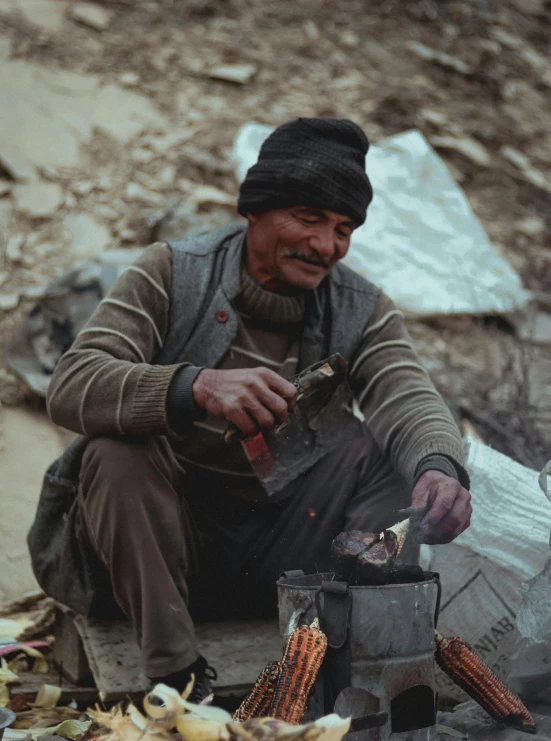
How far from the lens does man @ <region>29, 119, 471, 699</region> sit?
2.40m

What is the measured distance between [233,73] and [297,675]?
5.61 metres

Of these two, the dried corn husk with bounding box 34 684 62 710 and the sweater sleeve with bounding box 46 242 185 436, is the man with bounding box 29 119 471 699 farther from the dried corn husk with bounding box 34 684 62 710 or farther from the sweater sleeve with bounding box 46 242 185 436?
the dried corn husk with bounding box 34 684 62 710

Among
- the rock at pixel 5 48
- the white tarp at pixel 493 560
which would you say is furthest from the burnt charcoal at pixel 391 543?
the rock at pixel 5 48

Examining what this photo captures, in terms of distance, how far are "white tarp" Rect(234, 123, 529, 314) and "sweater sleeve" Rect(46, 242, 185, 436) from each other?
2337 millimetres

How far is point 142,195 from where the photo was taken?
5711 mm

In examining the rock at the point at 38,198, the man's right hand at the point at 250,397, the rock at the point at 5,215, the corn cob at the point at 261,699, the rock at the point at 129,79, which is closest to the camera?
the corn cob at the point at 261,699

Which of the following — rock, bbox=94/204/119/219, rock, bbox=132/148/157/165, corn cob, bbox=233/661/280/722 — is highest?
corn cob, bbox=233/661/280/722

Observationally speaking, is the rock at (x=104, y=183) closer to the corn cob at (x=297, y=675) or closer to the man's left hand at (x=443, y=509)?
the man's left hand at (x=443, y=509)

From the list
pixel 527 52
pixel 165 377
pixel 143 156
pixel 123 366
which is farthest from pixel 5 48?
pixel 165 377

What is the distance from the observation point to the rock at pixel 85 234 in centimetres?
539

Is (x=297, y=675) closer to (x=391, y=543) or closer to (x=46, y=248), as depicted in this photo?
(x=391, y=543)

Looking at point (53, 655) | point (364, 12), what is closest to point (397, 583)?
point (53, 655)

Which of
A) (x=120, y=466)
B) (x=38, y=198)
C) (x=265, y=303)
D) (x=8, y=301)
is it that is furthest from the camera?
(x=38, y=198)

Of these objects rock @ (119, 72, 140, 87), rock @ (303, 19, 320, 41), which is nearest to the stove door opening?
rock @ (119, 72, 140, 87)
